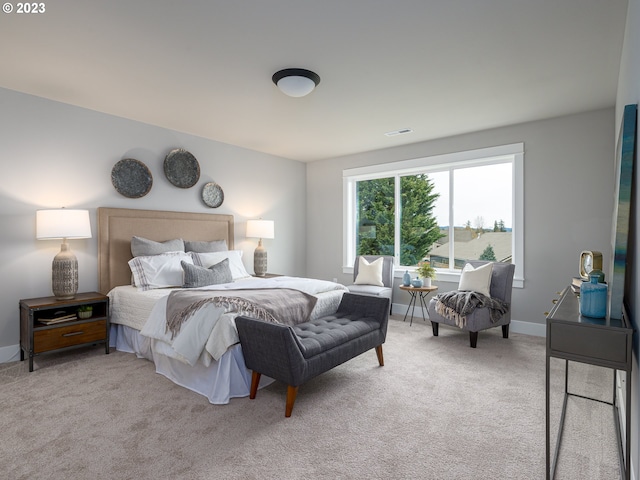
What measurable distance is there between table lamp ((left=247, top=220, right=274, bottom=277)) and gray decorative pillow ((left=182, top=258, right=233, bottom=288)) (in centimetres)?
122

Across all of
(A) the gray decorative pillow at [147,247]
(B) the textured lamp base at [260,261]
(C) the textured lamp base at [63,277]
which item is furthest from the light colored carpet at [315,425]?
(B) the textured lamp base at [260,261]

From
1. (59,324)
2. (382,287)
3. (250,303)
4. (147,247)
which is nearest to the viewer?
(250,303)

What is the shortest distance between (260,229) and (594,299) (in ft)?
14.1

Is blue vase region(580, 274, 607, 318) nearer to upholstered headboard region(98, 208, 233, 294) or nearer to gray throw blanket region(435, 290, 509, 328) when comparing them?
gray throw blanket region(435, 290, 509, 328)

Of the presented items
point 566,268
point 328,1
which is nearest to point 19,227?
point 328,1

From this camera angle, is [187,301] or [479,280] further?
[479,280]

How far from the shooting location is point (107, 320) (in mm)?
3598

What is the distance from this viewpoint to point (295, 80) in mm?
3006

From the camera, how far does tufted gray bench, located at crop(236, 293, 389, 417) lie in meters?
2.34

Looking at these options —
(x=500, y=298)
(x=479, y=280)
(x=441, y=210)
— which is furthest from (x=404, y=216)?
(x=500, y=298)

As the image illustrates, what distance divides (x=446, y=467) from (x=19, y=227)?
13.8 ft

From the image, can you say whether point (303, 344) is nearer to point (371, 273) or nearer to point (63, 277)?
point (63, 277)

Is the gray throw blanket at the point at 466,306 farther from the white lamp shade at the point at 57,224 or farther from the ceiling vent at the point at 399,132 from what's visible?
the white lamp shade at the point at 57,224

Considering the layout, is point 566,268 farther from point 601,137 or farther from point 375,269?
point 375,269
